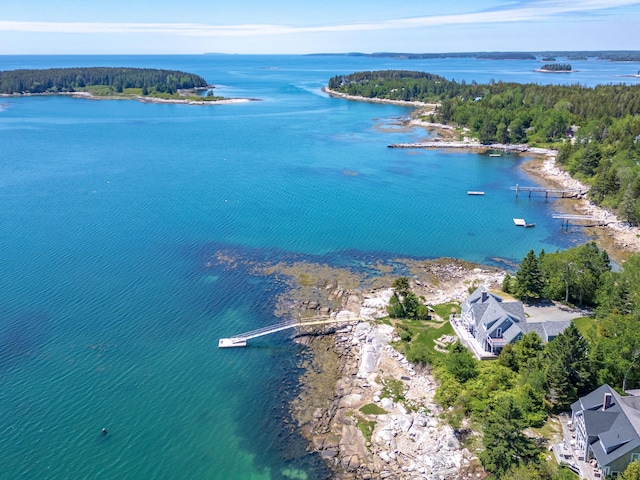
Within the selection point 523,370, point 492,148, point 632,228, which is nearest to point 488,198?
point 632,228

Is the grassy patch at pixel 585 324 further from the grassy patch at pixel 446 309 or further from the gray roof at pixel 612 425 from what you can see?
the gray roof at pixel 612 425

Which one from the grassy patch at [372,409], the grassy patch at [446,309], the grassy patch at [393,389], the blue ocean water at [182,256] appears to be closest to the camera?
the blue ocean water at [182,256]

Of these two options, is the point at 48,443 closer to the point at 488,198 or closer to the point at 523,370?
the point at 523,370

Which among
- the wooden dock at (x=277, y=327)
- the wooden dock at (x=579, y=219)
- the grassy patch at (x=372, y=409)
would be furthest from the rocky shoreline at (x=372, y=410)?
the wooden dock at (x=579, y=219)

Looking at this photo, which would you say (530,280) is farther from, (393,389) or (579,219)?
(579,219)

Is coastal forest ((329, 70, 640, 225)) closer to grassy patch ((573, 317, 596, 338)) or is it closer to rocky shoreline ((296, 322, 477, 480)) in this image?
grassy patch ((573, 317, 596, 338))

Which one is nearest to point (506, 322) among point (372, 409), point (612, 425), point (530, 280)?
point (530, 280)
